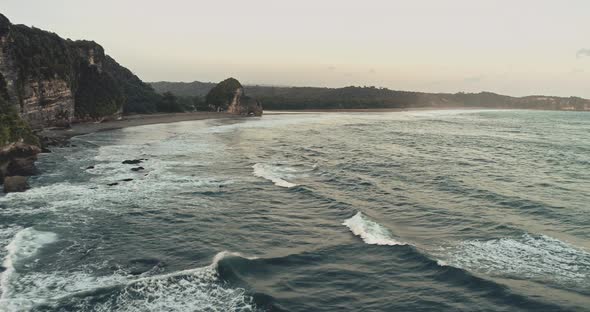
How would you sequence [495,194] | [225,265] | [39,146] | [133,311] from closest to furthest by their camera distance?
[133,311]
[225,265]
[495,194]
[39,146]

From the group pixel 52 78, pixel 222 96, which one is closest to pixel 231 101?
pixel 222 96

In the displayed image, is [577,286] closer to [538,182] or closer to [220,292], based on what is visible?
[220,292]

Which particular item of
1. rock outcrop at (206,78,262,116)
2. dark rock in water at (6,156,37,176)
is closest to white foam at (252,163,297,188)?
dark rock in water at (6,156,37,176)

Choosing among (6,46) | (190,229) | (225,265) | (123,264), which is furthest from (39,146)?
(225,265)

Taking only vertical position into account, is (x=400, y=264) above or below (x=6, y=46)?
below

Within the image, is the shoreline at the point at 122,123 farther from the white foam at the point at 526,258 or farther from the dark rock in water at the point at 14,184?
the white foam at the point at 526,258

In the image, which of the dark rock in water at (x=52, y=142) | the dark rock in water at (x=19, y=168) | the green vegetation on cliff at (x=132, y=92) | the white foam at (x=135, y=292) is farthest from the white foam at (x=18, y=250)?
the green vegetation on cliff at (x=132, y=92)
